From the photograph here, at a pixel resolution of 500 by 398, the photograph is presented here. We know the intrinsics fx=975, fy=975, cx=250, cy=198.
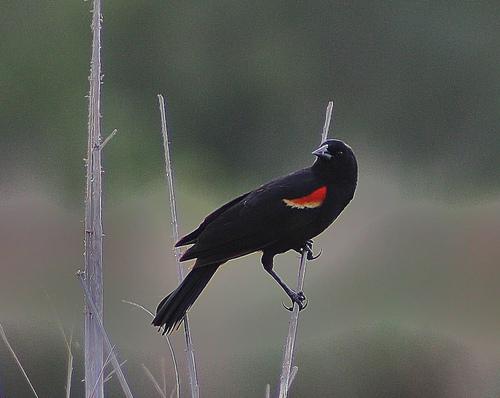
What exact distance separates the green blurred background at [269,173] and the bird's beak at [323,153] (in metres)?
1.40

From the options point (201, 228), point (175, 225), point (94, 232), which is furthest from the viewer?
point (201, 228)

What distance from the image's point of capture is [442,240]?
13.0 feet

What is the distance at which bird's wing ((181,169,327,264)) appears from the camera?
1.27m

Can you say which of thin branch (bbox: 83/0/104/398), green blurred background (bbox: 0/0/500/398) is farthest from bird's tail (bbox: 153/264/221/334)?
green blurred background (bbox: 0/0/500/398)

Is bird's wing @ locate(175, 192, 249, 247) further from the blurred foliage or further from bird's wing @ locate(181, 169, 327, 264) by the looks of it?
the blurred foliage

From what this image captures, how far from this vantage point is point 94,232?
→ 946mm

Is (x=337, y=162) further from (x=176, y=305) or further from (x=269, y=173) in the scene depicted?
(x=269, y=173)

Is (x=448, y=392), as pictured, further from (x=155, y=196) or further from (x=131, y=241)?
(x=155, y=196)

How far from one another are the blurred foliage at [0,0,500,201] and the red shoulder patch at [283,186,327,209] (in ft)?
15.0

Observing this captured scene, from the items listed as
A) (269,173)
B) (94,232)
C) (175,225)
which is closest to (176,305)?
(175,225)

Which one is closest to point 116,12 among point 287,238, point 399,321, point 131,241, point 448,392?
point 131,241

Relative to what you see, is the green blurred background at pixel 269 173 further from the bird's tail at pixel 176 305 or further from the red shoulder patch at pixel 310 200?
the bird's tail at pixel 176 305

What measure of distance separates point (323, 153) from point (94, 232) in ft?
1.66

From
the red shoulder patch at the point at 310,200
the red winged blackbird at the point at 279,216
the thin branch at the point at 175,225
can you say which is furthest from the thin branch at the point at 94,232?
the red shoulder patch at the point at 310,200
